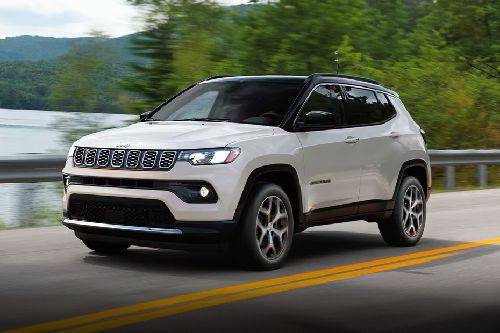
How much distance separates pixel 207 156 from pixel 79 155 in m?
1.27

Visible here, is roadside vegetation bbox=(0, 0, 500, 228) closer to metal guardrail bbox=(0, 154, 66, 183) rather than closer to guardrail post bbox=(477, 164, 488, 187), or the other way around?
guardrail post bbox=(477, 164, 488, 187)

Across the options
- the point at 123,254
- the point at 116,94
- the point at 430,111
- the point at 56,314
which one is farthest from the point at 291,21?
the point at 56,314

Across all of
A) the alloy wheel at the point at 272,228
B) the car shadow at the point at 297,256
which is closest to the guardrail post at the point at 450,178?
the car shadow at the point at 297,256

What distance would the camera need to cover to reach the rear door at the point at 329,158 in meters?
9.02

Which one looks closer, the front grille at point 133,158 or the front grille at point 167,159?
the front grille at point 167,159

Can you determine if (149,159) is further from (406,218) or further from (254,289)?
(406,218)

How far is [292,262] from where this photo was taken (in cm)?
924

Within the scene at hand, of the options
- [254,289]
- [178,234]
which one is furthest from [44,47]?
[254,289]

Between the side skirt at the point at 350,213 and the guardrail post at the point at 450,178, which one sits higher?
the side skirt at the point at 350,213

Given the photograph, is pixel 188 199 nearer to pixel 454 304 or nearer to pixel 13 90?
pixel 454 304

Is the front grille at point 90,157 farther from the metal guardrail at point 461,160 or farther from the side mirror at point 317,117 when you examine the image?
the metal guardrail at point 461,160

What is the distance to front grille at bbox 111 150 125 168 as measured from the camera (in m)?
8.22

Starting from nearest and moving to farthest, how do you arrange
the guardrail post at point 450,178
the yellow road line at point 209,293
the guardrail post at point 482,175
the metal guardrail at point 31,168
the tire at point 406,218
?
the yellow road line at point 209,293, the tire at point 406,218, the metal guardrail at point 31,168, the guardrail post at point 450,178, the guardrail post at point 482,175

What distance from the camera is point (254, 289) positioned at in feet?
25.2
